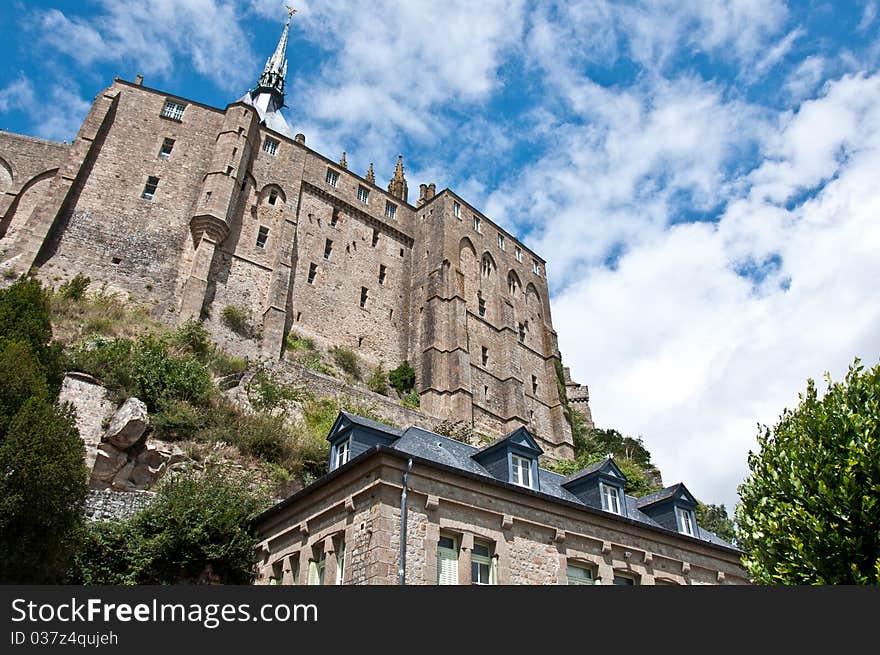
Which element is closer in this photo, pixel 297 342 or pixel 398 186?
pixel 297 342

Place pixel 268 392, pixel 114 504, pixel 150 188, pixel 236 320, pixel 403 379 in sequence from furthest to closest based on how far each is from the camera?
1. pixel 403 379
2. pixel 150 188
3. pixel 236 320
4. pixel 268 392
5. pixel 114 504

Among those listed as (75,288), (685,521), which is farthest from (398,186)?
(685,521)

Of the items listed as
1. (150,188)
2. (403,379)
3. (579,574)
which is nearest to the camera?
(579,574)

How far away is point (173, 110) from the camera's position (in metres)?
39.2

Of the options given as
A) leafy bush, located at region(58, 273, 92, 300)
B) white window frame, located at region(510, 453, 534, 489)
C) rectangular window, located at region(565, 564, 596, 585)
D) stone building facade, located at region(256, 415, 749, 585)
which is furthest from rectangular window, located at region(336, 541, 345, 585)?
leafy bush, located at region(58, 273, 92, 300)

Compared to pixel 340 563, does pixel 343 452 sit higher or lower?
higher

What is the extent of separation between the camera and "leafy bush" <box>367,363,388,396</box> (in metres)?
38.3

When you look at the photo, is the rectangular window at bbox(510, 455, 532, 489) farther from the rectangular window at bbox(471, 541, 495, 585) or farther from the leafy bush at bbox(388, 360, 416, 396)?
the leafy bush at bbox(388, 360, 416, 396)

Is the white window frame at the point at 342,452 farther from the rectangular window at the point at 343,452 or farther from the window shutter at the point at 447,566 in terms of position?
the window shutter at the point at 447,566

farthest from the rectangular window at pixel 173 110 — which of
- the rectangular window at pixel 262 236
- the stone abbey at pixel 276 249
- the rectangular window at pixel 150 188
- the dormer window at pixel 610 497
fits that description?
the dormer window at pixel 610 497

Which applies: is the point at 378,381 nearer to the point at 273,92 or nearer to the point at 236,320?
the point at 236,320

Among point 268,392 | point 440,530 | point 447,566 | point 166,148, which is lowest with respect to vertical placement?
point 447,566

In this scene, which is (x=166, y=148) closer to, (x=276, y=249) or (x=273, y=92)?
(x=276, y=249)

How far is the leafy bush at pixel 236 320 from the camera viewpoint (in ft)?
111
